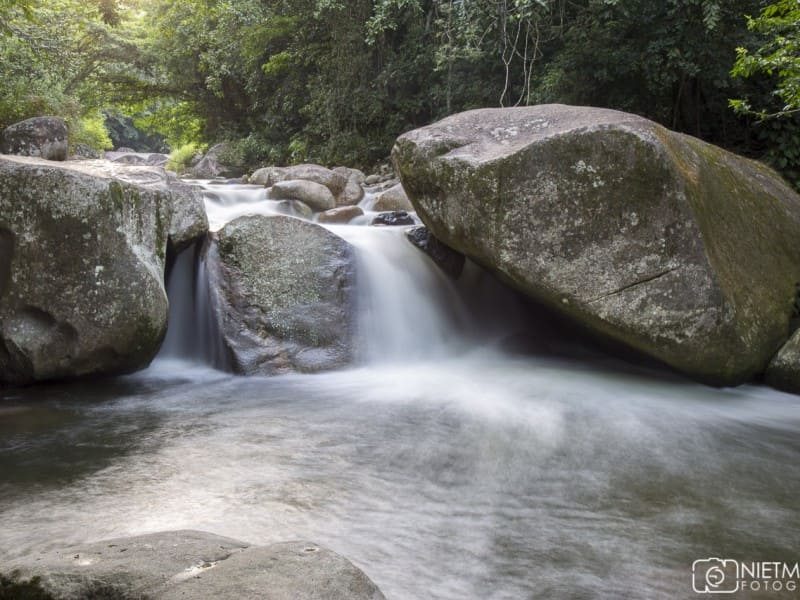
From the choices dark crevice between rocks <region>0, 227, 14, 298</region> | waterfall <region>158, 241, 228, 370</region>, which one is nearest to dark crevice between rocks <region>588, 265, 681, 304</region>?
waterfall <region>158, 241, 228, 370</region>

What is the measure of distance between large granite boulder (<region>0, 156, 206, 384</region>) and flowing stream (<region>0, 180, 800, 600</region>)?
0.32 meters

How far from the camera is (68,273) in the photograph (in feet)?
15.8

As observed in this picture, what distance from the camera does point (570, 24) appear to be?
11117 mm

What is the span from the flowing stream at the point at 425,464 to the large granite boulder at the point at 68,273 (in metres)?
0.32

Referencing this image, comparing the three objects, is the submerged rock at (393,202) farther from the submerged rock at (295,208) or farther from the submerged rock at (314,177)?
the submerged rock at (314,177)

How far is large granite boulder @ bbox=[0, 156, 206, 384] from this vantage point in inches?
187

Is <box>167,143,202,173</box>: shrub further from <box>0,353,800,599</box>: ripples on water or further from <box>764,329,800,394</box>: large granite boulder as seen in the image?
<box>764,329,800,394</box>: large granite boulder

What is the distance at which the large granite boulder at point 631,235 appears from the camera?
16.2ft

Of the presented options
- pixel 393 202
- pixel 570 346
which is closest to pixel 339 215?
pixel 393 202

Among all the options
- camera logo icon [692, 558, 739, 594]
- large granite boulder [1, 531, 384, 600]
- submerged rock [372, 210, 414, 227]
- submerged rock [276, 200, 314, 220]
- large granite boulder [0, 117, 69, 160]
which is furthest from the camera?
submerged rock [276, 200, 314, 220]

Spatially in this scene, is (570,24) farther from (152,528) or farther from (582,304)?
(152,528)

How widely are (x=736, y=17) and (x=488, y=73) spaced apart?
17.2 feet

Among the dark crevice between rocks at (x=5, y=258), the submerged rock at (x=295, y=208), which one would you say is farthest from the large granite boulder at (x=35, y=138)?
the dark crevice between rocks at (x=5, y=258)

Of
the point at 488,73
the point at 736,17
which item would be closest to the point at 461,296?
the point at 736,17
